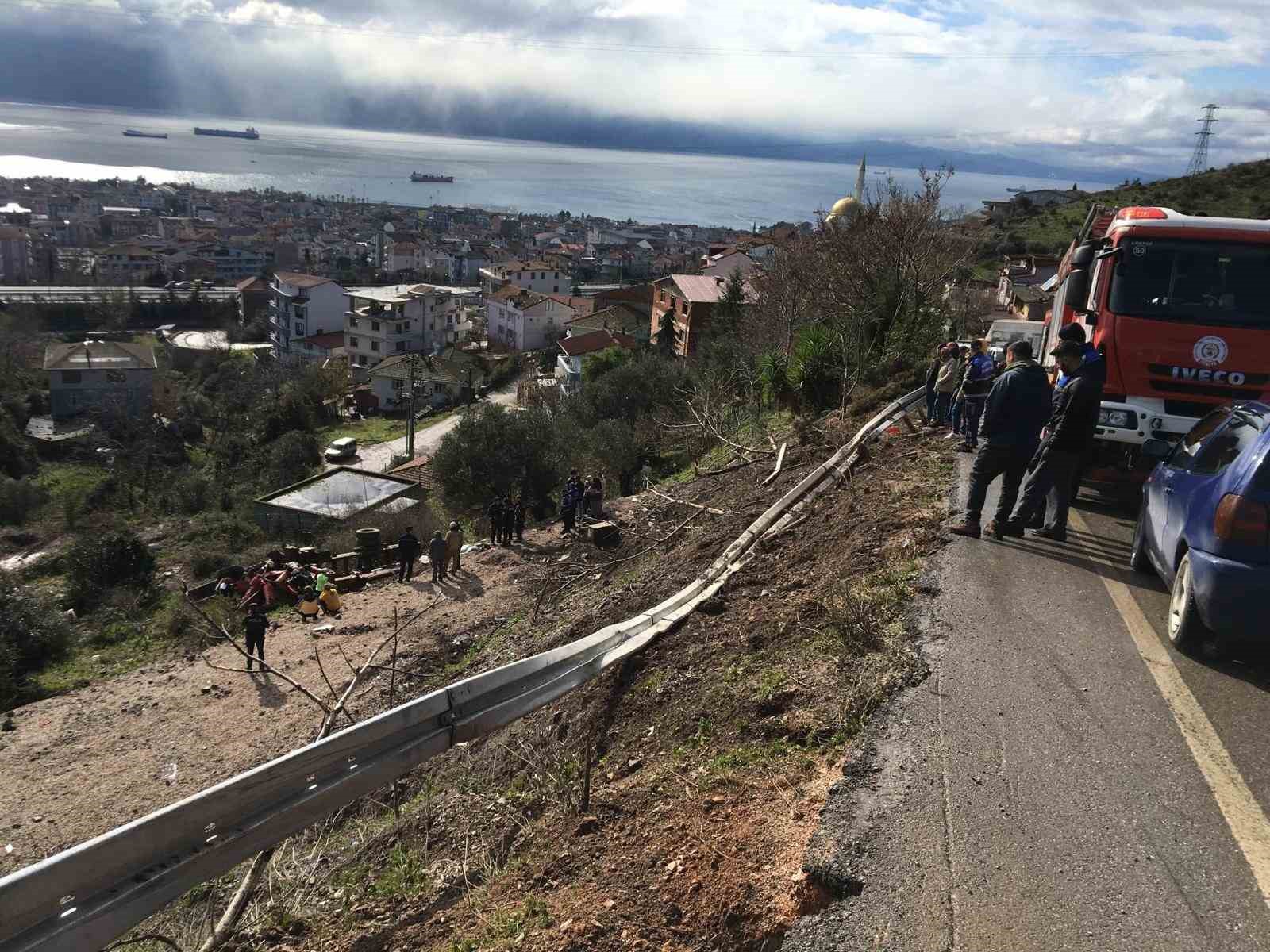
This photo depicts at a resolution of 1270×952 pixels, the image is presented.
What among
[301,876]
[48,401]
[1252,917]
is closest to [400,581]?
[301,876]

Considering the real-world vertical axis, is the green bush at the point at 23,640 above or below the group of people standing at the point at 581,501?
below

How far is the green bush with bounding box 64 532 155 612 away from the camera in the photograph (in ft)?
64.2

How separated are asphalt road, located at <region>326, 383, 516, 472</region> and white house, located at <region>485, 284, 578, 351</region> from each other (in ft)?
62.4

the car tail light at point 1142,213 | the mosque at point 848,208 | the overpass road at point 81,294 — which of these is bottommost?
the overpass road at point 81,294

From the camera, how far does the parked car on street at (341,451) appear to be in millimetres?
38812

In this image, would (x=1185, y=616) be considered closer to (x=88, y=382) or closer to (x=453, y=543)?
(x=453, y=543)

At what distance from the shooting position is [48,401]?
5078 cm

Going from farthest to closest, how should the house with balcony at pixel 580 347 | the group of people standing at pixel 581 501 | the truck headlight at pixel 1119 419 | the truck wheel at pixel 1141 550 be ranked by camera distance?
1. the house with balcony at pixel 580 347
2. the group of people standing at pixel 581 501
3. the truck headlight at pixel 1119 419
4. the truck wheel at pixel 1141 550

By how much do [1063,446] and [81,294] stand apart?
95.1 meters

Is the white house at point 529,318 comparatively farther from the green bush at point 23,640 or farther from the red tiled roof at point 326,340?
the green bush at point 23,640

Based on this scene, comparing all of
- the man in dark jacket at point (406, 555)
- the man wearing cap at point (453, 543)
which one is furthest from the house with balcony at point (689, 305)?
the man wearing cap at point (453, 543)

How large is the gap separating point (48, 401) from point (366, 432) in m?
19.8

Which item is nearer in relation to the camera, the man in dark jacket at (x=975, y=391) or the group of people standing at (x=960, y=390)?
the man in dark jacket at (x=975, y=391)

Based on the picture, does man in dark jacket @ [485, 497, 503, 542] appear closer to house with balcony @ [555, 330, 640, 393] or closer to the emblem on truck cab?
the emblem on truck cab
